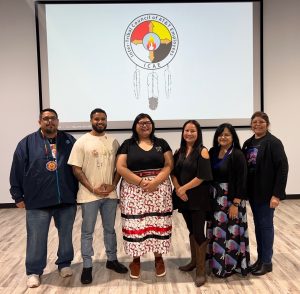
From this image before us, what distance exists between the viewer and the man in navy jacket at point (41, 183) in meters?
2.82

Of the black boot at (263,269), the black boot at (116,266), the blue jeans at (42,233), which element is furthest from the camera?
the black boot at (116,266)

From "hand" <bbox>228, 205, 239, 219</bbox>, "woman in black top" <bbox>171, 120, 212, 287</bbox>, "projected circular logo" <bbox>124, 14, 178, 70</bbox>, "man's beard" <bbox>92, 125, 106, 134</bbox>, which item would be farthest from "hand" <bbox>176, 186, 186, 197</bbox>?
"projected circular logo" <bbox>124, 14, 178, 70</bbox>

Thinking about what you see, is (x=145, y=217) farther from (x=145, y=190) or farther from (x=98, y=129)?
(x=98, y=129)

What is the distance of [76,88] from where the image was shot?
5402mm

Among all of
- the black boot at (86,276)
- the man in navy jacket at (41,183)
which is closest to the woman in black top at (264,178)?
the black boot at (86,276)

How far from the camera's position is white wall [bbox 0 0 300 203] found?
5320 millimetres

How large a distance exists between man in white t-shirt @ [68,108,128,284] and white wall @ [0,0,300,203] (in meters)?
2.59

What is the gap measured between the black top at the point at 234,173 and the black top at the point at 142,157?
0.47 m

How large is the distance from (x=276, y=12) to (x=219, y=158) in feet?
11.9

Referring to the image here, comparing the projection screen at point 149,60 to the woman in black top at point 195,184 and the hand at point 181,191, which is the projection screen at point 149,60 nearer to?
the woman in black top at point 195,184

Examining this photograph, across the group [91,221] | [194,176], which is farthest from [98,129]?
[194,176]

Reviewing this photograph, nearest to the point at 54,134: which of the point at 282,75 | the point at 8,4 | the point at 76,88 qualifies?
the point at 76,88

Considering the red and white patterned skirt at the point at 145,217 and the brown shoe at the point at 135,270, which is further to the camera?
the brown shoe at the point at 135,270

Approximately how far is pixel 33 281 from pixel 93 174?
97cm
